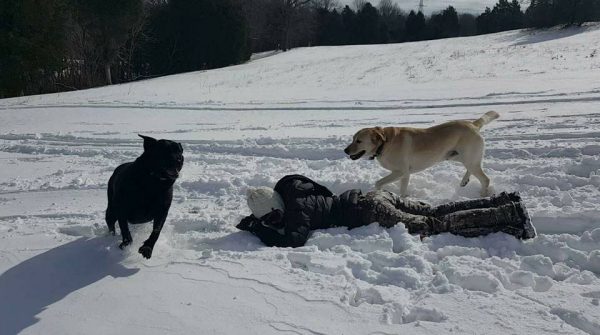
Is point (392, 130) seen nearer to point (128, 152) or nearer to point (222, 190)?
point (222, 190)

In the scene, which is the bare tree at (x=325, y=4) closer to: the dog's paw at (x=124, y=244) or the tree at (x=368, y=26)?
the tree at (x=368, y=26)

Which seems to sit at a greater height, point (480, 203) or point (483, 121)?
point (483, 121)

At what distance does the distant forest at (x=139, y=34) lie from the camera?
23406mm

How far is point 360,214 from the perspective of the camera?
189 inches

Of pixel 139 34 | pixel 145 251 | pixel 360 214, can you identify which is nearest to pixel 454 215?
pixel 360 214

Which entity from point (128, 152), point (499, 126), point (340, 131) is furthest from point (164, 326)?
point (499, 126)

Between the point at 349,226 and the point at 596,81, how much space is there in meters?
11.8

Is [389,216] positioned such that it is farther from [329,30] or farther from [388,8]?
[388,8]

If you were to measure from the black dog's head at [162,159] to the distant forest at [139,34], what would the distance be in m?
23.1

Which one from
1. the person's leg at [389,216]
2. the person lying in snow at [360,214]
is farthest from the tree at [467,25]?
the person's leg at [389,216]

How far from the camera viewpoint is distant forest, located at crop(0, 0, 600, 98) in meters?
23.4

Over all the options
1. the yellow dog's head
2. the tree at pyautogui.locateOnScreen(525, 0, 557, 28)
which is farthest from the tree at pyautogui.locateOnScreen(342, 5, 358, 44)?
the yellow dog's head

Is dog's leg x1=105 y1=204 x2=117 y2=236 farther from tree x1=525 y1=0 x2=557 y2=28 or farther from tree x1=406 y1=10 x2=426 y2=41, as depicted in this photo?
tree x1=406 y1=10 x2=426 y2=41

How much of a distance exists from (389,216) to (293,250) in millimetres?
1039
